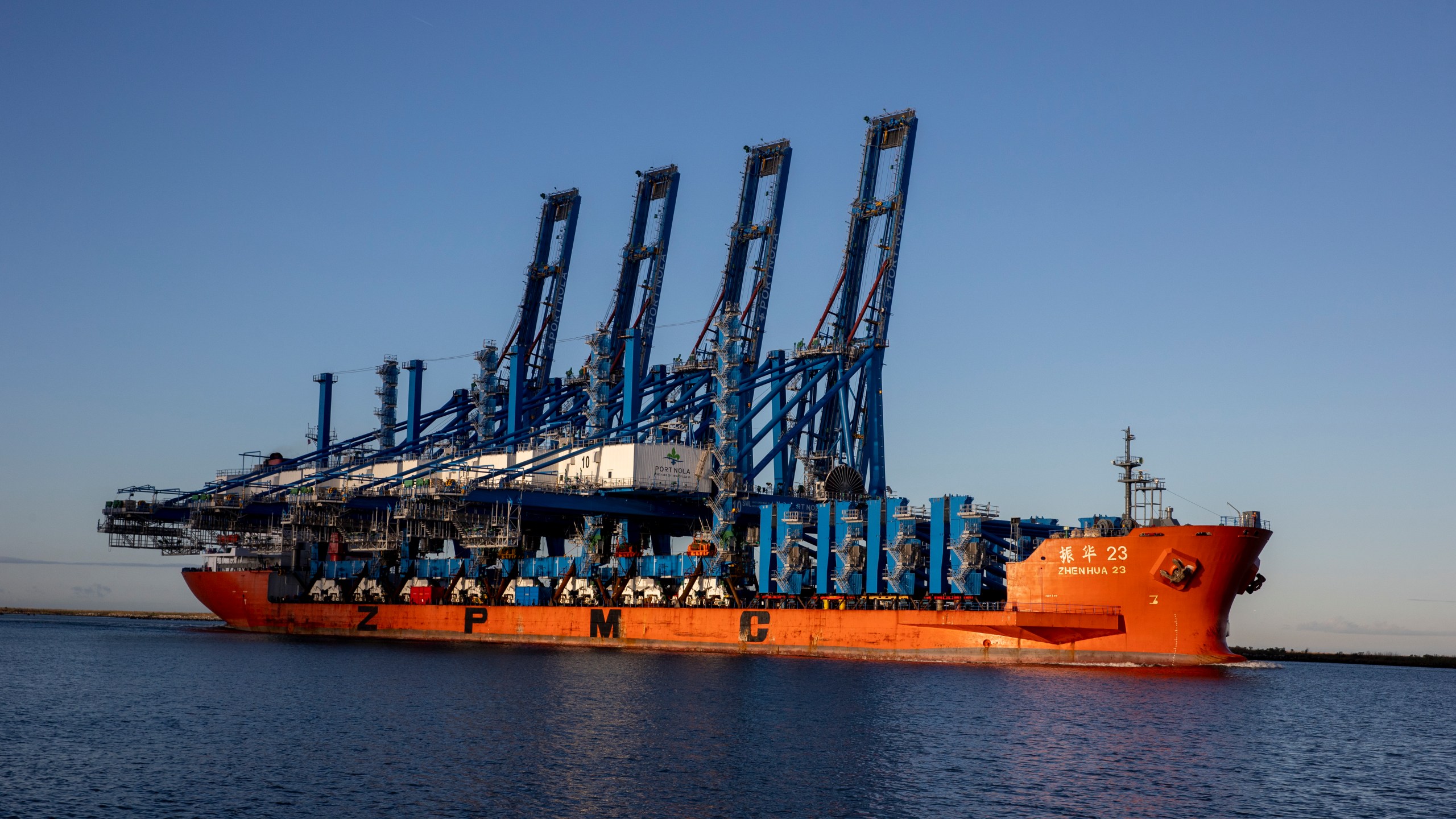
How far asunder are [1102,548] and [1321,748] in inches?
755

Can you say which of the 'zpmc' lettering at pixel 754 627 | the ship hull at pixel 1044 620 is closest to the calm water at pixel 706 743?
the ship hull at pixel 1044 620

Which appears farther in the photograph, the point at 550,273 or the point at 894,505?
the point at 550,273

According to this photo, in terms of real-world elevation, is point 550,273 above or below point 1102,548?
above

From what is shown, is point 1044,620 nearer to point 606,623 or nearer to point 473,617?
point 606,623

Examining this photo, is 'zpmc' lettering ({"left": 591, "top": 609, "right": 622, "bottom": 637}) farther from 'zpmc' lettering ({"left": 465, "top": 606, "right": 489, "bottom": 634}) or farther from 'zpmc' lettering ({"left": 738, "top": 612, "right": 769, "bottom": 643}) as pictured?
'zpmc' lettering ({"left": 465, "top": 606, "right": 489, "bottom": 634})

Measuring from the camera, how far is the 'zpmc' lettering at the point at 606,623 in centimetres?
7856

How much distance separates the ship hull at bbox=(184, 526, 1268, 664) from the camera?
56875mm

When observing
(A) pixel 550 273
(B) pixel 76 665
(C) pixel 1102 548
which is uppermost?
(A) pixel 550 273

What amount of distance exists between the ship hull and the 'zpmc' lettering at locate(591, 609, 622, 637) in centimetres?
7

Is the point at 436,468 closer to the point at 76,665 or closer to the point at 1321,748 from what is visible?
the point at 76,665

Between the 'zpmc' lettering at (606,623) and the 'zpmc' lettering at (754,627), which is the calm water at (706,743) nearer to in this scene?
the 'zpmc' lettering at (754,627)

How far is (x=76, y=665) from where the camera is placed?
216 ft

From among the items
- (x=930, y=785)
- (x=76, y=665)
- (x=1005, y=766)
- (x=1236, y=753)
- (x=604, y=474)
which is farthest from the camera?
(x=604, y=474)

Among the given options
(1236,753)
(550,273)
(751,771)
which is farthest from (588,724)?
(550,273)
